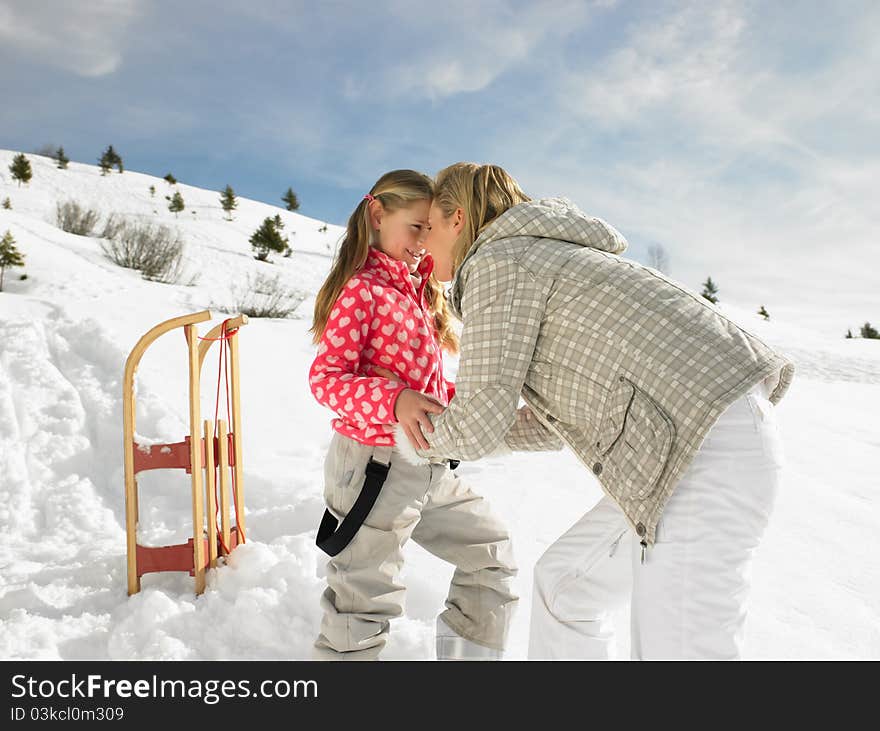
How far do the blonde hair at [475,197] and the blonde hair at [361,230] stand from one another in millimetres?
246

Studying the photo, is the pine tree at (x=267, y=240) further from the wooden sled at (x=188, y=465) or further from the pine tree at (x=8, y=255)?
the wooden sled at (x=188, y=465)

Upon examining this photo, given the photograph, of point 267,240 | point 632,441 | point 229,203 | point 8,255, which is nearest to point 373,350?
point 632,441

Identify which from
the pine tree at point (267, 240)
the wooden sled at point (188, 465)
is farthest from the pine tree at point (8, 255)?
the pine tree at point (267, 240)

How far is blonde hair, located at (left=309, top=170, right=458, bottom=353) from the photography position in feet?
6.84

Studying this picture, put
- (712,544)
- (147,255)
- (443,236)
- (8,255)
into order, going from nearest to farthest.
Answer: (712,544) → (443,236) → (8,255) → (147,255)

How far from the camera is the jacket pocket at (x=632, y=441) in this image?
4.59 feet

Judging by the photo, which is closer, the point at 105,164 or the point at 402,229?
the point at 402,229

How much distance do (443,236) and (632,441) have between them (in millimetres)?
752

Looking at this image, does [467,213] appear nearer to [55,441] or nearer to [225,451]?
[225,451]

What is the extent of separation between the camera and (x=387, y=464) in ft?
6.55

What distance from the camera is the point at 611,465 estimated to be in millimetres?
1486

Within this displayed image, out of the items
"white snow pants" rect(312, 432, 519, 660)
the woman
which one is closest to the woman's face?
the woman

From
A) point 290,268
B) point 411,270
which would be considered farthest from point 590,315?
point 290,268

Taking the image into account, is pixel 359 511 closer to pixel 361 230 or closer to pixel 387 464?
pixel 387 464
